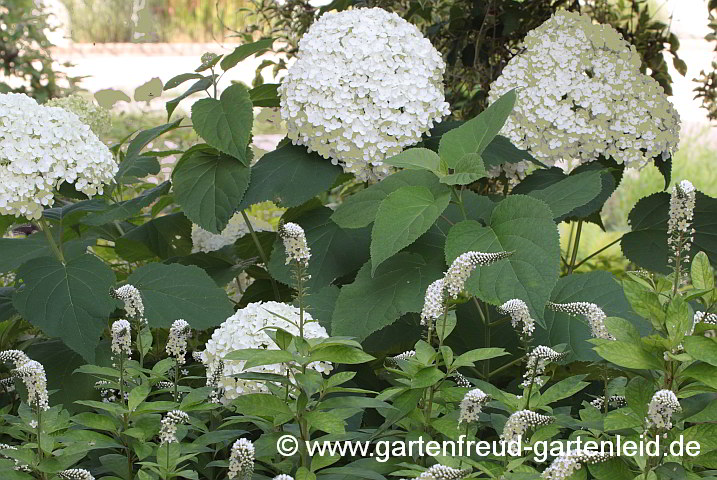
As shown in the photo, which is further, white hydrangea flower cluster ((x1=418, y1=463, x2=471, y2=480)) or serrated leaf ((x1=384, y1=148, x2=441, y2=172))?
serrated leaf ((x1=384, y1=148, x2=441, y2=172))

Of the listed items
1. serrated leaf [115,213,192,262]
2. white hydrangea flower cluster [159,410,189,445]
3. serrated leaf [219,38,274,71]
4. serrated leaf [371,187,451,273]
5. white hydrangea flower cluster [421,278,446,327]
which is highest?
serrated leaf [219,38,274,71]

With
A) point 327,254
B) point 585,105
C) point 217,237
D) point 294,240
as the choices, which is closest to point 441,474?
point 294,240

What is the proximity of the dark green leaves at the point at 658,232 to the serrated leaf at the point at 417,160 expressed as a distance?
0.66 m

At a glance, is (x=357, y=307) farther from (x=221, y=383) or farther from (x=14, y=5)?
(x=14, y=5)

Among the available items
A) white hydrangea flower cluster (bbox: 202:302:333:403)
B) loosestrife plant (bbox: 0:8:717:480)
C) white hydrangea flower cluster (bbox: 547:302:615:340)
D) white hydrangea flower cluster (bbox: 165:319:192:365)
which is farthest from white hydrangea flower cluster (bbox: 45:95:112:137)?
white hydrangea flower cluster (bbox: 547:302:615:340)

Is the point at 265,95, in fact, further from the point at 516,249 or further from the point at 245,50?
the point at 516,249

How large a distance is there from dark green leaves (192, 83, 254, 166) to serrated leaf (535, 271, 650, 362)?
718mm

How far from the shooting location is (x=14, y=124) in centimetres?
174

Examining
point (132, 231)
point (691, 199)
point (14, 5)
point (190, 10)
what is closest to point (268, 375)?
point (691, 199)

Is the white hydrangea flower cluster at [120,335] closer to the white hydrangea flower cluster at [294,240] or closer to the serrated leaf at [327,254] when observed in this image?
the white hydrangea flower cluster at [294,240]

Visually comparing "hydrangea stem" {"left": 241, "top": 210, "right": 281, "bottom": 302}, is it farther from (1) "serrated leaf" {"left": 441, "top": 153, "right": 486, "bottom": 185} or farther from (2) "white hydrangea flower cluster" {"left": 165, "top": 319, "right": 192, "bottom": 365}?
(2) "white hydrangea flower cluster" {"left": 165, "top": 319, "right": 192, "bottom": 365}

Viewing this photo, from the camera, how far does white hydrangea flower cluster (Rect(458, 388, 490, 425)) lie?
98cm

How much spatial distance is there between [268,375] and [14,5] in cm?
639

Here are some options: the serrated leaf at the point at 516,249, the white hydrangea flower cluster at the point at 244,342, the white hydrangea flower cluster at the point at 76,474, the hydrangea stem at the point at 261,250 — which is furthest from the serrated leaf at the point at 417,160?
the white hydrangea flower cluster at the point at 76,474
